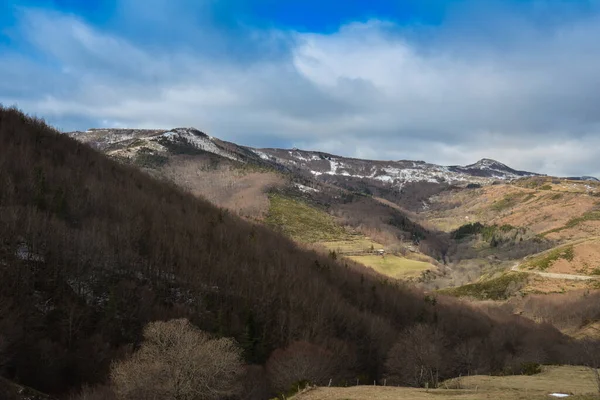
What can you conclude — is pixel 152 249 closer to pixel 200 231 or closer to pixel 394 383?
pixel 200 231

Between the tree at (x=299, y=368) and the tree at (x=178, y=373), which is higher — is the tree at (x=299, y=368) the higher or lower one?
the lower one

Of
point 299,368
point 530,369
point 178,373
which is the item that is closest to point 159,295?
point 299,368

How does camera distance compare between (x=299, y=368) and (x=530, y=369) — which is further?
(x=530, y=369)

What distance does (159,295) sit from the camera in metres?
114

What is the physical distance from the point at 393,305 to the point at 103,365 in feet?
388

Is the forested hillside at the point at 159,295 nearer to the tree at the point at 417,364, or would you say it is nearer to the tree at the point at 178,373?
the tree at the point at 417,364

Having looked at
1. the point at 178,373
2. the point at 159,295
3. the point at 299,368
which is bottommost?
the point at 159,295

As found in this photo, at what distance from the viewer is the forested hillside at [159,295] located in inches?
3243

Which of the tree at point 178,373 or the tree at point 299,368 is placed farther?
the tree at point 299,368

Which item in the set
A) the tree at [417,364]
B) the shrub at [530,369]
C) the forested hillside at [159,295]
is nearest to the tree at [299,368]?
the forested hillside at [159,295]

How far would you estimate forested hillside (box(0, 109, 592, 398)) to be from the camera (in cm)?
8238

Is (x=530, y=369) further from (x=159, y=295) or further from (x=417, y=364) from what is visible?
(x=159, y=295)

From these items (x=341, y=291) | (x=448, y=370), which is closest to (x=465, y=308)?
(x=341, y=291)

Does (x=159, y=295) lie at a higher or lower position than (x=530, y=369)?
lower
